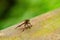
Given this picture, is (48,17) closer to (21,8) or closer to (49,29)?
(49,29)

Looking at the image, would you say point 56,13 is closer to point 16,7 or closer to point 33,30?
point 33,30

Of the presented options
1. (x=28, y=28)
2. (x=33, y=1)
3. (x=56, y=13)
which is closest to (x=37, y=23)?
(x=28, y=28)

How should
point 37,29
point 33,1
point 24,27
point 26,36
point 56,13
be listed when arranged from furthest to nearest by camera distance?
point 33,1 → point 56,13 → point 24,27 → point 37,29 → point 26,36

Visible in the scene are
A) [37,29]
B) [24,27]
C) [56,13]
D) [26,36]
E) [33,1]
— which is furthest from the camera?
[33,1]

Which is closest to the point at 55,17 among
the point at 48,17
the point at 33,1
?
the point at 48,17

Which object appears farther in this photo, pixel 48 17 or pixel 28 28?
pixel 48 17

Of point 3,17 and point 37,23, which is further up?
point 3,17

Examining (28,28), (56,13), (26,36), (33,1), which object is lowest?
(26,36)
